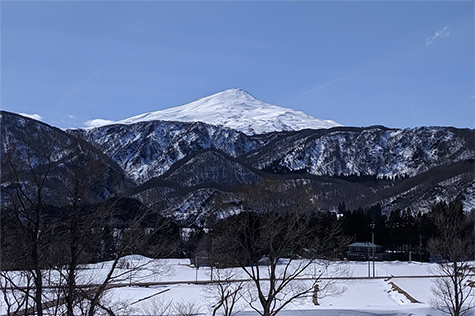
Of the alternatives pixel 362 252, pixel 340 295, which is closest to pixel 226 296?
pixel 340 295

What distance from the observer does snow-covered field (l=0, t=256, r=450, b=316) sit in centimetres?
3134

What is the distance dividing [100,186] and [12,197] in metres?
2.70

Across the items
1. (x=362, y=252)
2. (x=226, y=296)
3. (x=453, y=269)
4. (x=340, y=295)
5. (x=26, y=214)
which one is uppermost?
(x=26, y=214)

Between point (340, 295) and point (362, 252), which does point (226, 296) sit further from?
point (362, 252)

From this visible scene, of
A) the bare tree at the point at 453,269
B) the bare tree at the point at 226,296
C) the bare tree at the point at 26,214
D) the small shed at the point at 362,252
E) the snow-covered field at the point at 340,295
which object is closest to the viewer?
the bare tree at the point at 26,214

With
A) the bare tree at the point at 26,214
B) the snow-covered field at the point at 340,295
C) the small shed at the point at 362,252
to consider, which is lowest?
the snow-covered field at the point at 340,295

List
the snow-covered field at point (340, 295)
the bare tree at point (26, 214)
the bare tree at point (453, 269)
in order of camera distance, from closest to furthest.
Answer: the bare tree at point (26, 214), the bare tree at point (453, 269), the snow-covered field at point (340, 295)

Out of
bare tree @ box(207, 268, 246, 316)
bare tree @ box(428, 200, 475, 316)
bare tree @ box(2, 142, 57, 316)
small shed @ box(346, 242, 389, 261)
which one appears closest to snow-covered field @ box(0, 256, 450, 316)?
bare tree @ box(207, 268, 246, 316)

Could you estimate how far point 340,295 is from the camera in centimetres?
3809

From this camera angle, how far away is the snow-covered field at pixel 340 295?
3134 centimetres

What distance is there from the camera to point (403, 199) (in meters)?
174

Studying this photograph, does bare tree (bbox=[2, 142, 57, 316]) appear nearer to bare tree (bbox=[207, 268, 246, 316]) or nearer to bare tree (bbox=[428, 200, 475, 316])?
bare tree (bbox=[207, 268, 246, 316])

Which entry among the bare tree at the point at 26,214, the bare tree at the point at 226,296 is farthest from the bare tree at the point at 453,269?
the bare tree at the point at 26,214

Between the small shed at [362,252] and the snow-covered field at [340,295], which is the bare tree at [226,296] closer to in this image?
the snow-covered field at [340,295]
